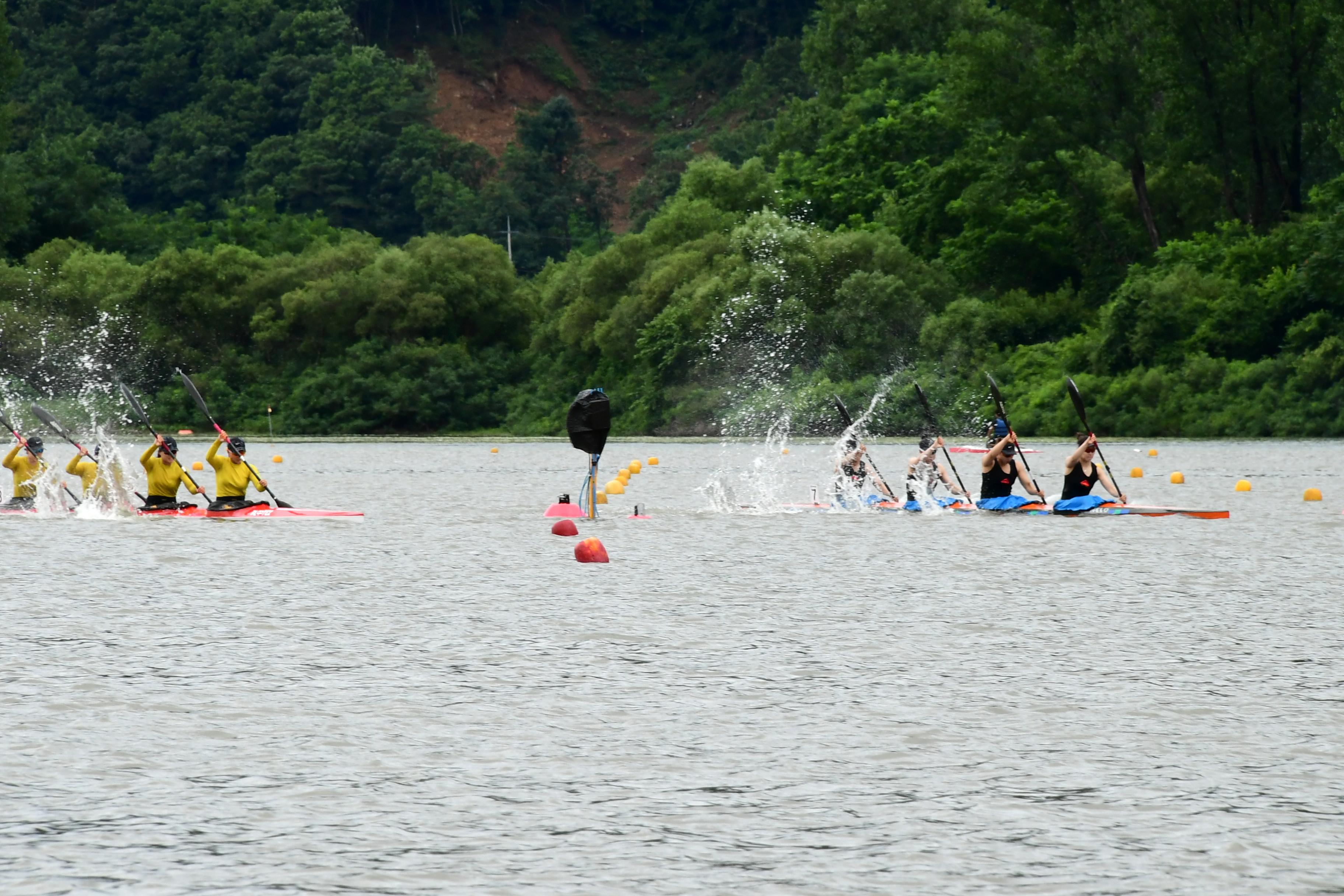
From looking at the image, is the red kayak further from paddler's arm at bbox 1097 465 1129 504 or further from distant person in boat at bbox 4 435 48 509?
paddler's arm at bbox 1097 465 1129 504

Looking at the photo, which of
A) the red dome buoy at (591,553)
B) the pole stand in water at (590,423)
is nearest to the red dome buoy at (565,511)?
the pole stand in water at (590,423)

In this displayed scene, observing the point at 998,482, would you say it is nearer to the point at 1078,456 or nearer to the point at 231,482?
the point at 1078,456

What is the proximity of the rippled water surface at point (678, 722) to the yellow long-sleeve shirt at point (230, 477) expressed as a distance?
524 centimetres

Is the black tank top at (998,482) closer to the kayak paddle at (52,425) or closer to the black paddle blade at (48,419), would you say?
the kayak paddle at (52,425)

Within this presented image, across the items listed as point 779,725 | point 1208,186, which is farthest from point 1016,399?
point 779,725

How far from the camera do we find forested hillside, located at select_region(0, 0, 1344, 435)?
54906 millimetres

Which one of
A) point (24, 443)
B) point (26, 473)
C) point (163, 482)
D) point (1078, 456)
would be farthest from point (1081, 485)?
point (26, 473)

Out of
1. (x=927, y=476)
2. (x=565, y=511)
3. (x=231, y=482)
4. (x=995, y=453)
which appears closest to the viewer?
(x=995, y=453)

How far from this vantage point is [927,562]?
1828cm

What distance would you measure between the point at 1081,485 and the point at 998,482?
1.30 meters

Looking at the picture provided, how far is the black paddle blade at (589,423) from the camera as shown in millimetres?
23250

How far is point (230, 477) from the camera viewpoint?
81.1ft

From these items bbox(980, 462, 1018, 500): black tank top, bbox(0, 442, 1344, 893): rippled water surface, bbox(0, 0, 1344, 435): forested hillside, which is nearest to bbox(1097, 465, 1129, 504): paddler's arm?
bbox(980, 462, 1018, 500): black tank top

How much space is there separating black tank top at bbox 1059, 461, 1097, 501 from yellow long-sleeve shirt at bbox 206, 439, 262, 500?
10644 mm
